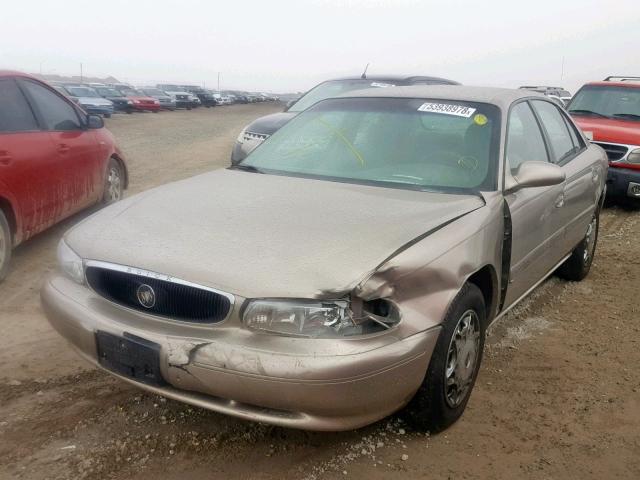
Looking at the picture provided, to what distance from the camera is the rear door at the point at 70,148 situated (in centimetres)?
555

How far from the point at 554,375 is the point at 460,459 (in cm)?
117

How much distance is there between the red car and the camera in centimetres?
483

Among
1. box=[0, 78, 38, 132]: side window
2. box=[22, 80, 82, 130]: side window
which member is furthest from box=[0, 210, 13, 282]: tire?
box=[22, 80, 82, 130]: side window

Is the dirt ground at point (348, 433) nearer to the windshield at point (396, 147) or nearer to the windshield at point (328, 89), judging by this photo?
the windshield at point (396, 147)

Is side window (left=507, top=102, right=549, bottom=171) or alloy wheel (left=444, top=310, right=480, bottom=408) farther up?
side window (left=507, top=102, right=549, bottom=171)

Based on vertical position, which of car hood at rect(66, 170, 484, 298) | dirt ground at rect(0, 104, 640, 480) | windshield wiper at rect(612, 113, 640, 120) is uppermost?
windshield wiper at rect(612, 113, 640, 120)

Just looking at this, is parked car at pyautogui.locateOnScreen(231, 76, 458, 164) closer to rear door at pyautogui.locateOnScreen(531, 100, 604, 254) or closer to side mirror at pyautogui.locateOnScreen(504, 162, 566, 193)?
rear door at pyautogui.locateOnScreen(531, 100, 604, 254)

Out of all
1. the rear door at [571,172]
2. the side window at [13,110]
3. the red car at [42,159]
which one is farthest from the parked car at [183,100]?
the rear door at [571,172]

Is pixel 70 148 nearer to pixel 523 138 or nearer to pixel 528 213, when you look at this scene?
pixel 523 138

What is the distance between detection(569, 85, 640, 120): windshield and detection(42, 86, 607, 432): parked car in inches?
257

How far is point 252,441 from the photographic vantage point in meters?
2.88

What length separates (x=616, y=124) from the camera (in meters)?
9.04

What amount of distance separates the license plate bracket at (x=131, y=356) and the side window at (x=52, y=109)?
11.5 ft

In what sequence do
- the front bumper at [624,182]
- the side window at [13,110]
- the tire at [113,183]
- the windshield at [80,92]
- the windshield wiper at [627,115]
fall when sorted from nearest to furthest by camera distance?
the side window at [13,110]
the tire at [113,183]
the front bumper at [624,182]
the windshield wiper at [627,115]
the windshield at [80,92]
